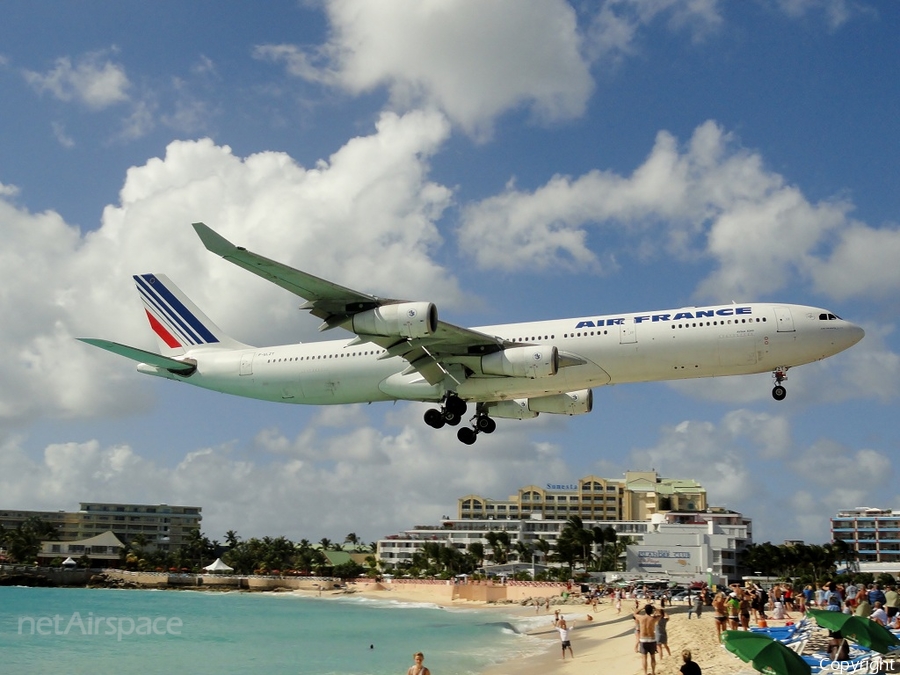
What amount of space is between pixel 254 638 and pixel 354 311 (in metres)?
53.9

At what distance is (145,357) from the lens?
136 feet

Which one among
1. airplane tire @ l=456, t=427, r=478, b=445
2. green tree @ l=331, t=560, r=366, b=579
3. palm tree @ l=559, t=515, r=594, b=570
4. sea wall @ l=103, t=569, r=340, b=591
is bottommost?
sea wall @ l=103, t=569, r=340, b=591

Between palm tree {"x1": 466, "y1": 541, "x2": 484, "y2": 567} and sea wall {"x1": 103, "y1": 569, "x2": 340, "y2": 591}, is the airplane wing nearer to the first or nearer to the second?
palm tree {"x1": 466, "y1": 541, "x2": 484, "y2": 567}

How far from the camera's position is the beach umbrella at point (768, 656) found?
17.5 meters

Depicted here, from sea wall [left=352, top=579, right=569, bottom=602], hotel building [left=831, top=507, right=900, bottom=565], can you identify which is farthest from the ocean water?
hotel building [left=831, top=507, right=900, bottom=565]

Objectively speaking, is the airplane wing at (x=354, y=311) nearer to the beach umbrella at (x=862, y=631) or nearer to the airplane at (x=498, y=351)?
the airplane at (x=498, y=351)

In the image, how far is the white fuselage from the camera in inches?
1305

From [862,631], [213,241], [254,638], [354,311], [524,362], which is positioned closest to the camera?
[862,631]

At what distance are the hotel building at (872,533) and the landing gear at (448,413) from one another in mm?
156852

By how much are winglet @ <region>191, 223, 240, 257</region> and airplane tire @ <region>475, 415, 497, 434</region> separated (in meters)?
16.0

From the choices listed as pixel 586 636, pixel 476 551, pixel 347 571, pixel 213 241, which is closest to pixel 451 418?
pixel 213 241

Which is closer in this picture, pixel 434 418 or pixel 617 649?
pixel 434 418

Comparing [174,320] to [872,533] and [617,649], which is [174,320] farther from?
[872,533]

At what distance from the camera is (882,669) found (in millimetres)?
20734
